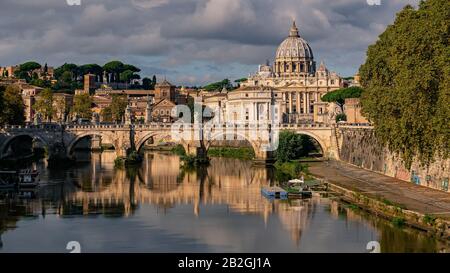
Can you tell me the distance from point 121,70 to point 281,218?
85.9 meters

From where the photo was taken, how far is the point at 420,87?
2569 cm

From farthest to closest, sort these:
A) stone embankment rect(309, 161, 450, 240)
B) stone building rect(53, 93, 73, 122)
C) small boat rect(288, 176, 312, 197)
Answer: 1. stone building rect(53, 93, 73, 122)
2. small boat rect(288, 176, 312, 197)
3. stone embankment rect(309, 161, 450, 240)

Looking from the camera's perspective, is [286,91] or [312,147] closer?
[312,147]

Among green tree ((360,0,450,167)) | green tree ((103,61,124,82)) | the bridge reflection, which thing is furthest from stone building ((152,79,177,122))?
green tree ((360,0,450,167))

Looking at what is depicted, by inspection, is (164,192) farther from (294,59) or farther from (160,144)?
(294,59)

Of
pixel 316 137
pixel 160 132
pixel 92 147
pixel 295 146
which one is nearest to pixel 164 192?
pixel 295 146

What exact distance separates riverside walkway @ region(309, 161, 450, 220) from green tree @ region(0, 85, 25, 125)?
17.3m

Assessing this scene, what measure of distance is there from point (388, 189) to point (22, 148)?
1258 inches

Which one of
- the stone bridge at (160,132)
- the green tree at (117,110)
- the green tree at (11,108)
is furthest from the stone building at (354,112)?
the green tree at (117,110)

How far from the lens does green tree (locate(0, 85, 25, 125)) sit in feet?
150

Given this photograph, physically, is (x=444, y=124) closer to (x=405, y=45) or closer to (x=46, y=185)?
(x=405, y=45)

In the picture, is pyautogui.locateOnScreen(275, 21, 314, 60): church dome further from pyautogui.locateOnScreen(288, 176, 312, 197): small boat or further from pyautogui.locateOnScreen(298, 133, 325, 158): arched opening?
pyautogui.locateOnScreen(288, 176, 312, 197): small boat

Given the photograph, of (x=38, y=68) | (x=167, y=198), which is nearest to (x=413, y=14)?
(x=167, y=198)

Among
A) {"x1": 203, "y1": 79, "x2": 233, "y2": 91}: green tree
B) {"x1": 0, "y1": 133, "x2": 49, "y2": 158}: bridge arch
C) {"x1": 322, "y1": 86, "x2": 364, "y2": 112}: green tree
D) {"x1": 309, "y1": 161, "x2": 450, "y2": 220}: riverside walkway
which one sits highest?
{"x1": 203, "y1": 79, "x2": 233, "y2": 91}: green tree
